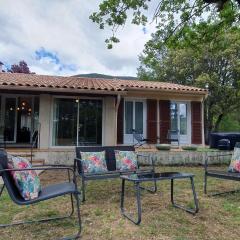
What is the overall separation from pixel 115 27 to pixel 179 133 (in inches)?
278

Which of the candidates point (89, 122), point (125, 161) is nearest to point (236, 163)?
point (125, 161)

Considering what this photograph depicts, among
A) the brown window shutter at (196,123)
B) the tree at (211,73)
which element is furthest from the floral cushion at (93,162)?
the tree at (211,73)

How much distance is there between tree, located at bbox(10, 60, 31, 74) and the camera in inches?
1293

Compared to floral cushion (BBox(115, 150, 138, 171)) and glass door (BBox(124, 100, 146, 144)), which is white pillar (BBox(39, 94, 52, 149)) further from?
floral cushion (BBox(115, 150, 138, 171))

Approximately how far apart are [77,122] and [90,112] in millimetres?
654

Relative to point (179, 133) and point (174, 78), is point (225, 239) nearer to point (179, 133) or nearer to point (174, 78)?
point (179, 133)

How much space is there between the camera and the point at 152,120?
14.4 m

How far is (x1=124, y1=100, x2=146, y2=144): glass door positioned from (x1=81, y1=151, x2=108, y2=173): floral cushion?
804cm

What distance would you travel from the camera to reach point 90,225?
4.14 m

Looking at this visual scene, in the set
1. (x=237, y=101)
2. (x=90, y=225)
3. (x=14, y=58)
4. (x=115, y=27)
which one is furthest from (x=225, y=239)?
(x=14, y=58)

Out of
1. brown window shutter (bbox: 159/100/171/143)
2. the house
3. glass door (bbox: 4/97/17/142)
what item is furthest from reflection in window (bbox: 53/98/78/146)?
brown window shutter (bbox: 159/100/171/143)

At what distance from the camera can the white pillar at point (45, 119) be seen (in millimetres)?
11109

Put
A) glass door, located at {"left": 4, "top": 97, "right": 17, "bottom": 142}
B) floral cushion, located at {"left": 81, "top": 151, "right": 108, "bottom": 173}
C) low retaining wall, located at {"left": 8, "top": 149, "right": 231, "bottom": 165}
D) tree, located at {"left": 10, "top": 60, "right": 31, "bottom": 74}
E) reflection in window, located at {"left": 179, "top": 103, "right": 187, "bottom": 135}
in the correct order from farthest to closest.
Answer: tree, located at {"left": 10, "top": 60, "right": 31, "bottom": 74}
reflection in window, located at {"left": 179, "top": 103, "right": 187, "bottom": 135}
glass door, located at {"left": 4, "top": 97, "right": 17, "bottom": 142}
low retaining wall, located at {"left": 8, "top": 149, "right": 231, "bottom": 165}
floral cushion, located at {"left": 81, "top": 151, "right": 108, "bottom": 173}

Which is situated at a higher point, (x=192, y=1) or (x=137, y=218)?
(x=192, y=1)
